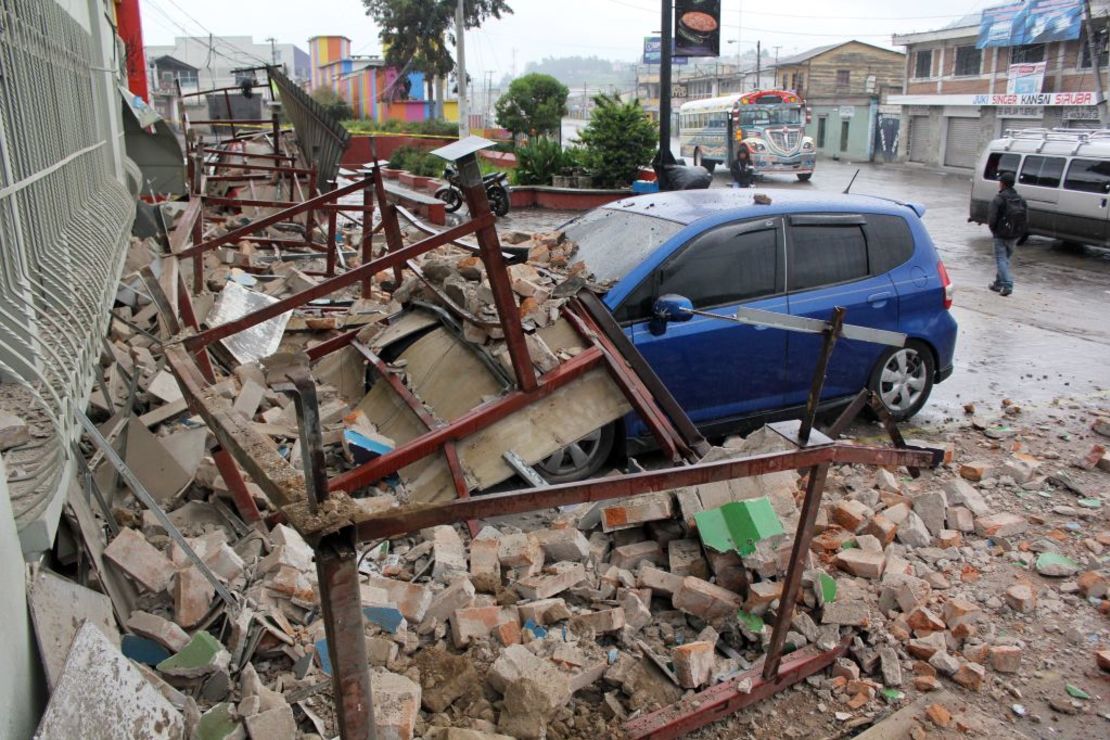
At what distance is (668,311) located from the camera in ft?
17.3

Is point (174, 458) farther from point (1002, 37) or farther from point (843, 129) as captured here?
point (843, 129)

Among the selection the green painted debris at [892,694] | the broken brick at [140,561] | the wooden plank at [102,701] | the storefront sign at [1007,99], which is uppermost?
the storefront sign at [1007,99]

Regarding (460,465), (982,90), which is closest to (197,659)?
(460,465)

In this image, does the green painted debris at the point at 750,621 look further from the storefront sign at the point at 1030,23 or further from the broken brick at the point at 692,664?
the storefront sign at the point at 1030,23

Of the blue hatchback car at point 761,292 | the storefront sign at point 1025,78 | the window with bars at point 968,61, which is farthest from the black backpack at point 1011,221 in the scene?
the window with bars at point 968,61

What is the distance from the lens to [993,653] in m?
3.75

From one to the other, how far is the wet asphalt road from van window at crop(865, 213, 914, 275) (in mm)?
1369

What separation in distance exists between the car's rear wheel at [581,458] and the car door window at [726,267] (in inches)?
40.2

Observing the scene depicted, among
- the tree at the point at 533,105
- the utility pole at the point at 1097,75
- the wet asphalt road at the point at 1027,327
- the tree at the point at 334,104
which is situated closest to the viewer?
the wet asphalt road at the point at 1027,327

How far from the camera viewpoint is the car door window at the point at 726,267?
18.5 feet

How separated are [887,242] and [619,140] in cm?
1349

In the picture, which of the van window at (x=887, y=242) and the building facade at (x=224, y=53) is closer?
the van window at (x=887, y=242)

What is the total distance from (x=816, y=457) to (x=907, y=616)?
55.7 inches

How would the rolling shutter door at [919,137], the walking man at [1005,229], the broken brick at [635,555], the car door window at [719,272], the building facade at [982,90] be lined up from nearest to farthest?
the broken brick at [635,555], the car door window at [719,272], the walking man at [1005,229], the building facade at [982,90], the rolling shutter door at [919,137]
